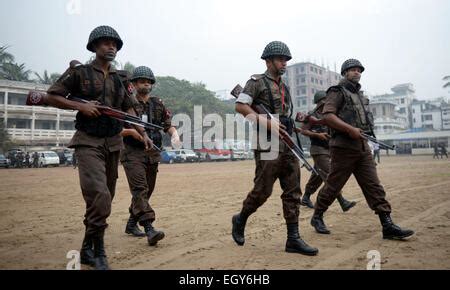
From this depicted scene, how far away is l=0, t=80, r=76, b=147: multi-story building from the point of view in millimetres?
37656

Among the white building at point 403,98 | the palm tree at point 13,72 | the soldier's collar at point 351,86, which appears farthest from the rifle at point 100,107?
the white building at point 403,98

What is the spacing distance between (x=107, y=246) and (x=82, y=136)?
1.43m

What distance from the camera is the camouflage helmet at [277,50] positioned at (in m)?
3.67

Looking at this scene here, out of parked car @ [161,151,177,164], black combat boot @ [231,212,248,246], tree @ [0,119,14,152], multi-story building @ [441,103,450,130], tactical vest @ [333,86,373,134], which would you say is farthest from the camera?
multi-story building @ [441,103,450,130]

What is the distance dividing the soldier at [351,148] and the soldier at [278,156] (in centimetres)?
73

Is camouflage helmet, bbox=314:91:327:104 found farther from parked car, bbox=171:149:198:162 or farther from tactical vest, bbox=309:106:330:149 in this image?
parked car, bbox=171:149:198:162

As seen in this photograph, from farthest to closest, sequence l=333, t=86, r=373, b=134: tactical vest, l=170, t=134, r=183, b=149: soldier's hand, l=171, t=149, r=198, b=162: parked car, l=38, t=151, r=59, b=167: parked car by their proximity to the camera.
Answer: l=171, t=149, r=198, b=162: parked car, l=38, t=151, r=59, b=167: parked car, l=170, t=134, r=183, b=149: soldier's hand, l=333, t=86, r=373, b=134: tactical vest

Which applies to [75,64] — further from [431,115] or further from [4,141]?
[431,115]

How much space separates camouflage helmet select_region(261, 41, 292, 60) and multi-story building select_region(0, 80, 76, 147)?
38852 mm

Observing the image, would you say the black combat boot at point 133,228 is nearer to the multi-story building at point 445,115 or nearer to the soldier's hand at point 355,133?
the soldier's hand at point 355,133

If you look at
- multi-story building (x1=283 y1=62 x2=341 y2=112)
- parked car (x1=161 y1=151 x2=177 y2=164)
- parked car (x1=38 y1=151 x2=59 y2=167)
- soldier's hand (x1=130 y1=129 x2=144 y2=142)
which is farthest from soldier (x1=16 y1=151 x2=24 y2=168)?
multi-story building (x1=283 y1=62 x2=341 y2=112)

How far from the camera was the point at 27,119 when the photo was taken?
3991 centimetres
